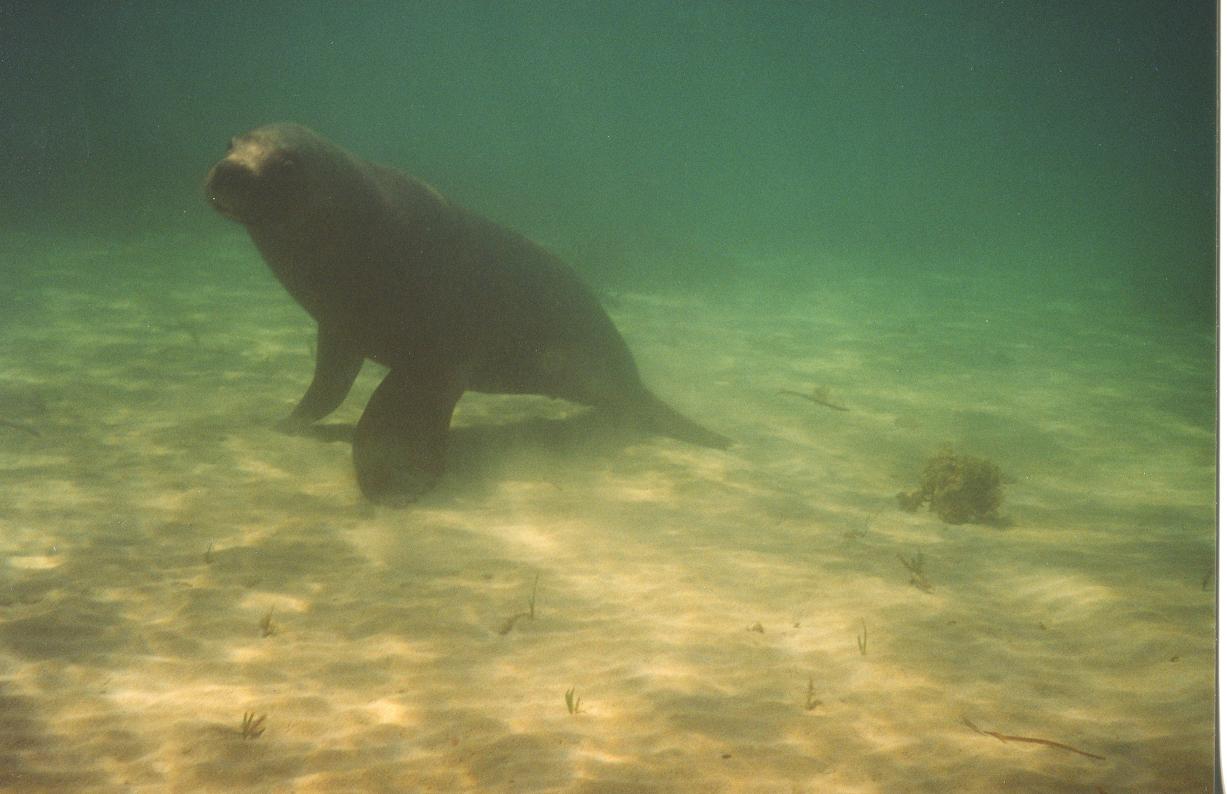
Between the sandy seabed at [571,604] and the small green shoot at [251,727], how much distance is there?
0.02 metres

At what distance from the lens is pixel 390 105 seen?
292 ft

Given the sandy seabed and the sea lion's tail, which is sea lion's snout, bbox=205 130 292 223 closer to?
the sandy seabed

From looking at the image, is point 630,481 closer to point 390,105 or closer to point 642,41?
point 390,105

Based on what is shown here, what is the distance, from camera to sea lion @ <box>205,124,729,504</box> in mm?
4984

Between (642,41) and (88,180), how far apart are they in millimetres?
102485

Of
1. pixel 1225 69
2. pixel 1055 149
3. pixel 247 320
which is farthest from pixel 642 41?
pixel 1225 69

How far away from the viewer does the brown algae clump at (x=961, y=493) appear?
230 inches

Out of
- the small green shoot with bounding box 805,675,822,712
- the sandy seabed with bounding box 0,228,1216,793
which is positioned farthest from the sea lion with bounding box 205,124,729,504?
the small green shoot with bounding box 805,675,822,712

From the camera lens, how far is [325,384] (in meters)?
6.50

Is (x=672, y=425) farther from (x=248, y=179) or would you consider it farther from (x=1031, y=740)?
(x=1031, y=740)

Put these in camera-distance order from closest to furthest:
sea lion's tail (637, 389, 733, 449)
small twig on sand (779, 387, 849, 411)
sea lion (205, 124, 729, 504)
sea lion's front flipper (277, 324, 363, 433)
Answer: sea lion (205, 124, 729, 504) < sea lion's front flipper (277, 324, 363, 433) < sea lion's tail (637, 389, 733, 449) < small twig on sand (779, 387, 849, 411)

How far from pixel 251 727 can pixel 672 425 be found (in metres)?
5.35

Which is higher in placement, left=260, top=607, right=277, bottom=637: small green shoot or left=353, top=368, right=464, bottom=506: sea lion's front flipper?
left=353, top=368, right=464, bottom=506: sea lion's front flipper

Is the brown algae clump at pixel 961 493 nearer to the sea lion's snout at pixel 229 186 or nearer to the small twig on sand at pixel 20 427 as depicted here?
the sea lion's snout at pixel 229 186
